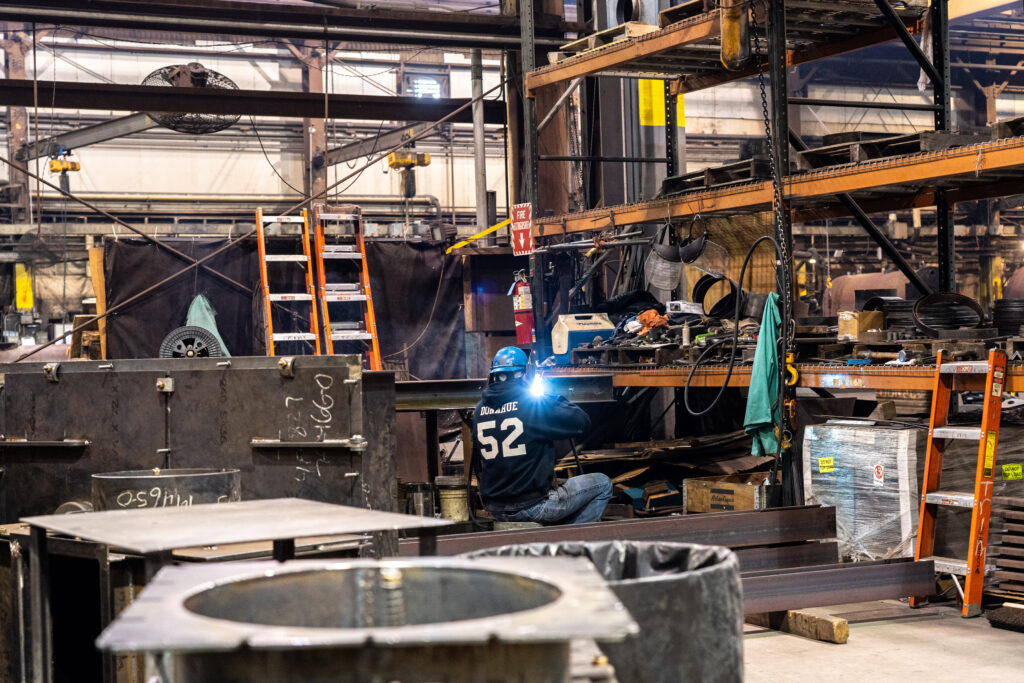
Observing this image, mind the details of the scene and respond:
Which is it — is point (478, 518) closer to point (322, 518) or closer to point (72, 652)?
point (72, 652)

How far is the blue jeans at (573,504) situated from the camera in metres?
7.22

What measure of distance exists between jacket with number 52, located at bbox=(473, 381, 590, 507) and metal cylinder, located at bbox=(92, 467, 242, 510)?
319 cm

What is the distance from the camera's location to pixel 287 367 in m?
4.52

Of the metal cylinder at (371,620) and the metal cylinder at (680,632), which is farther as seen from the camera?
the metal cylinder at (680,632)

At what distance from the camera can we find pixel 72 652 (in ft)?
13.2

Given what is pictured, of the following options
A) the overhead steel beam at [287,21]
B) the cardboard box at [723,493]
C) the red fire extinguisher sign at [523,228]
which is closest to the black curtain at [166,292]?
the overhead steel beam at [287,21]

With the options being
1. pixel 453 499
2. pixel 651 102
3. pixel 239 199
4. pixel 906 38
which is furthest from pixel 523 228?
pixel 239 199

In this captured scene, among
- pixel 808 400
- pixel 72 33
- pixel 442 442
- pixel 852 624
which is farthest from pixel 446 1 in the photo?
pixel 852 624

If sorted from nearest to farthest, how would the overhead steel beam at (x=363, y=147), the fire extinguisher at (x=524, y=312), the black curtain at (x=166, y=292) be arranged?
the fire extinguisher at (x=524, y=312) < the black curtain at (x=166, y=292) < the overhead steel beam at (x=363, y=147)

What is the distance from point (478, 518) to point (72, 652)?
15.4ft

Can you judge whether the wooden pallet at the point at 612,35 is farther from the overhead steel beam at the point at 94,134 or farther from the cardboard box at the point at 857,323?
the overhead steel beam at the point at 94,134

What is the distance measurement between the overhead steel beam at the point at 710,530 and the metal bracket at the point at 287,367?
1564mm

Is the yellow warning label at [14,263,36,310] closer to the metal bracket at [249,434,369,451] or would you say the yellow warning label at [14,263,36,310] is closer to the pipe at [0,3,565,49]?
the pipe at [0,3,565,49]

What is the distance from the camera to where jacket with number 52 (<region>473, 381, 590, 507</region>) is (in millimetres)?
6984
